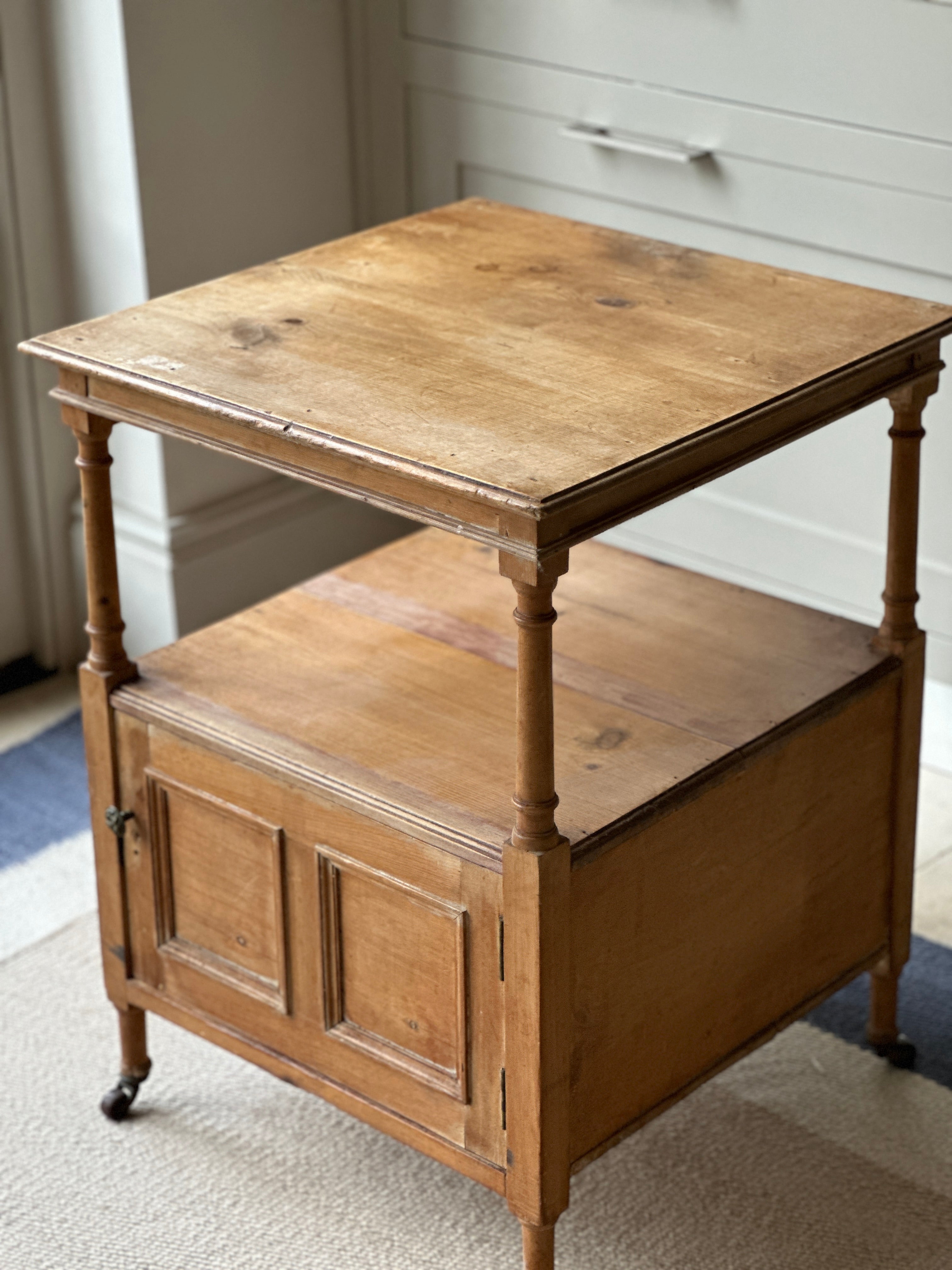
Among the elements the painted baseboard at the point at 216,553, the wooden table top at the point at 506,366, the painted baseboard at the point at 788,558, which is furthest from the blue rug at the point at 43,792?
the wooden table top at the point at 506,366

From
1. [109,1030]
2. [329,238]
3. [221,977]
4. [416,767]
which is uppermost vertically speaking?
[329,238]

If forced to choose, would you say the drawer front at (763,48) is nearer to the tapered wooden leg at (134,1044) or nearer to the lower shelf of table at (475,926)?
the lower shelf of table at (475,926)

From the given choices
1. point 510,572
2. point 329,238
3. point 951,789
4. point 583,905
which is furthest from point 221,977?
point 329,238

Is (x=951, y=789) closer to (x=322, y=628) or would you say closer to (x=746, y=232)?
(x=746, y=232)

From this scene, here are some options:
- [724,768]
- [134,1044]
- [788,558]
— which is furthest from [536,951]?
[788,558]

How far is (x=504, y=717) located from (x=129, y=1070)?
0.62m

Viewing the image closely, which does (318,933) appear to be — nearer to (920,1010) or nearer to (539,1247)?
(539,1247)

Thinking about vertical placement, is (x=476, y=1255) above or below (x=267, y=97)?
below

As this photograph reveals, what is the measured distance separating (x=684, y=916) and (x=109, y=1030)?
80 centimetres

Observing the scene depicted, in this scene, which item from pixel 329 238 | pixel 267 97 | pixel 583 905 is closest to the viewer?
pixel 583 905

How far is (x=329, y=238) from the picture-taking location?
9.34ft

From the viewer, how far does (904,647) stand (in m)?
1.81

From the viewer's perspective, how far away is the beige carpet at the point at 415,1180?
5.90 ft

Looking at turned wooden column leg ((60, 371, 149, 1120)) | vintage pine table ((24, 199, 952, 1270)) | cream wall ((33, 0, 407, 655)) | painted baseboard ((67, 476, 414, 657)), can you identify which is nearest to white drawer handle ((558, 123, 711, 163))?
cream wall ((33, 0, 407, 655))
